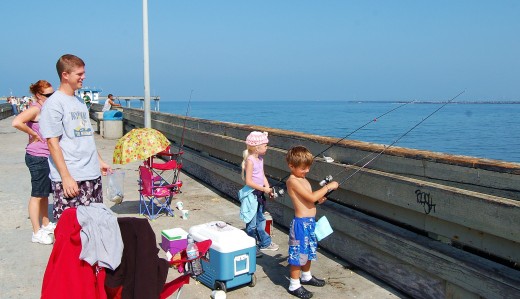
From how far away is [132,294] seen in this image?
3.16 metres

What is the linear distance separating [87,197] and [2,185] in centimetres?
624

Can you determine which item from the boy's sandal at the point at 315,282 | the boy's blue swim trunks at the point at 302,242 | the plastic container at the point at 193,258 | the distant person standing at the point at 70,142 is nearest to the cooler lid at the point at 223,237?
the boy's blue swim trunks at the point at 302,242

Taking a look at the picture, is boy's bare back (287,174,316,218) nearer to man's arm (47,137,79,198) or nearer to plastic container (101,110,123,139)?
man's arm (47,137,79,198)

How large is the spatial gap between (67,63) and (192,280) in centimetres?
245

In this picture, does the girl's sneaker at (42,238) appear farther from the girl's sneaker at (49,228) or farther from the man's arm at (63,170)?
the man's arm at (63,170)

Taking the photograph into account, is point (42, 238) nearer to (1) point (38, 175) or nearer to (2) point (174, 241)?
(1) point (38, 175)

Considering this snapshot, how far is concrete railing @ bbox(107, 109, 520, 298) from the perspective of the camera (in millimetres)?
3725

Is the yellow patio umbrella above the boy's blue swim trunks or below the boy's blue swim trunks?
above

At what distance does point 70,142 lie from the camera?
4359 millimetres

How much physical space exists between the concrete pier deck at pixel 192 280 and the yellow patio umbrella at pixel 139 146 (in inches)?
38.5

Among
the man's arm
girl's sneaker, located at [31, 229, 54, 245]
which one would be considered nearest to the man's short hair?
the man's arm

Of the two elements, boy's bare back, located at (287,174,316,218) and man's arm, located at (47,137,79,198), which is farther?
boy's bare back, located at (287,174,316,218)

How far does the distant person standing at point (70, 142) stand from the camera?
164 inches

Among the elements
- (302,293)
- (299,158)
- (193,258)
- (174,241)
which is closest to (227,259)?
(193,258)
